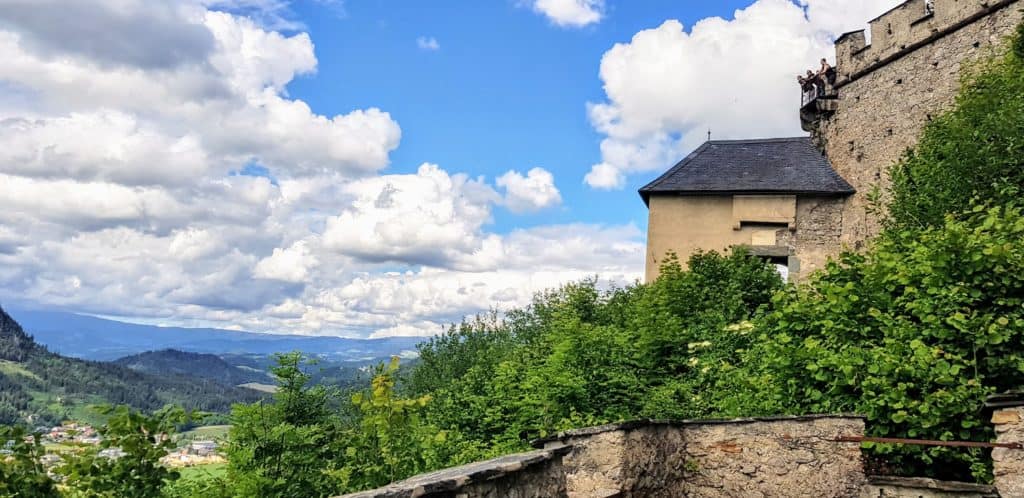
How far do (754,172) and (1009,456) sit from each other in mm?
16929

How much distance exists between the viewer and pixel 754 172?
70.1ft

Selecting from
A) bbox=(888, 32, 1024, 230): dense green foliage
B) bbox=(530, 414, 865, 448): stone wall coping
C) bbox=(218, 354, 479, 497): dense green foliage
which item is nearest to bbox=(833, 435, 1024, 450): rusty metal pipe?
bbox=(530, 414, 865, 448): stone wall coping

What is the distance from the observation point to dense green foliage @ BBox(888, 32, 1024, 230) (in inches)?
479

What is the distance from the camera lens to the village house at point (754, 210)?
20.2m

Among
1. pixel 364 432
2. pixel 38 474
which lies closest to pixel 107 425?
pixel 38 474

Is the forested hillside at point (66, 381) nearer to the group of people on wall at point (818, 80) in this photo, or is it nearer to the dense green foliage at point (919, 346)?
the group of people on wall at point (818, 80)

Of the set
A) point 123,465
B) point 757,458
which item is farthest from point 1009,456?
point 123,465

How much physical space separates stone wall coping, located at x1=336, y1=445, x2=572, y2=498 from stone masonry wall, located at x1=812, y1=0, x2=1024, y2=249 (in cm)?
1511

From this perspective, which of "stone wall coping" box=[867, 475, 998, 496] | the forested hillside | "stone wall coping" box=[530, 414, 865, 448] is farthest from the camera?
the forested hillside

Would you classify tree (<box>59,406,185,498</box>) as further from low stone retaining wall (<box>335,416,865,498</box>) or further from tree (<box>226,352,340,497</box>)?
tree (<box>226,352,340,497</box>)

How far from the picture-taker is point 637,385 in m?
12.3

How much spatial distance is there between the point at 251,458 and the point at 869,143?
18.0m

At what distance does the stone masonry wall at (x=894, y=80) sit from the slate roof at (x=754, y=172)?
1.88ft

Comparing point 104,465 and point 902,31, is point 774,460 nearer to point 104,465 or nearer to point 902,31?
point 104,465
